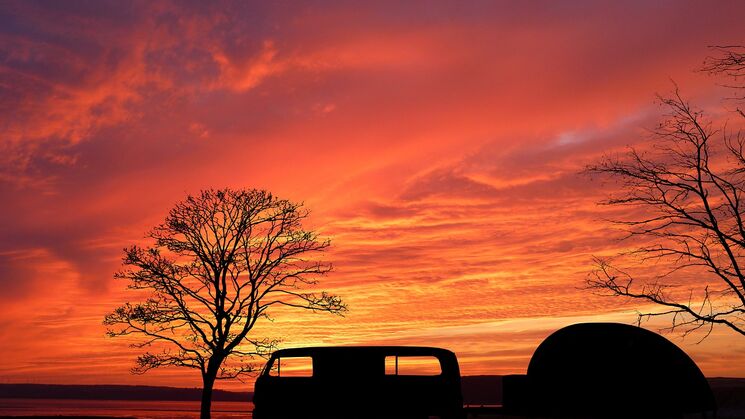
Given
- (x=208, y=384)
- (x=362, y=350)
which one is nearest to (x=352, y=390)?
(x=362, y=350)

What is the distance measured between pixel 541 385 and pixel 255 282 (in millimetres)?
19482

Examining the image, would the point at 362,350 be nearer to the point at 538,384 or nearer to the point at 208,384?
the point at 538,384

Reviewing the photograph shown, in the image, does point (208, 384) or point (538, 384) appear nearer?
point (538, 384)

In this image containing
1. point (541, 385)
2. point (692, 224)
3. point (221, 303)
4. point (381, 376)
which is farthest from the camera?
point (221, 303)

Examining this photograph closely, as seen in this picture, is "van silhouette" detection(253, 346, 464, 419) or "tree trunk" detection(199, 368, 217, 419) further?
"tree trunk" detection(199, 368, 217, 419)

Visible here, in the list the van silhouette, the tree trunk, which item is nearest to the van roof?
the van silhouette

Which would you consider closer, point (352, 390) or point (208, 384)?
point (352, 390)

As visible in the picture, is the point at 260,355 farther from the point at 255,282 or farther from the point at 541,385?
the point at 541,385

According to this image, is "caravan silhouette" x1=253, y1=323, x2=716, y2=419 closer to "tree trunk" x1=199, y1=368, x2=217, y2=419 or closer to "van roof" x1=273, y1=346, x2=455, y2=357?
"van roof" x1=273, y1=346, x2=455, y2=357

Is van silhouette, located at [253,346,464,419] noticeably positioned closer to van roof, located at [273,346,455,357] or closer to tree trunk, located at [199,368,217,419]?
van roof, located at [273,346,455,357]

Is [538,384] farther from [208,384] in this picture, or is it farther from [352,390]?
[208,384]

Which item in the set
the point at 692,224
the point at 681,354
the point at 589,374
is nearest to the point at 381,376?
the point at 589,374

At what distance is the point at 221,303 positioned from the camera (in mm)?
36562

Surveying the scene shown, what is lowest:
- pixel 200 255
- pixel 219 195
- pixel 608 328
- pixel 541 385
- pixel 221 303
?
pixel 541 385
